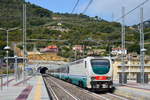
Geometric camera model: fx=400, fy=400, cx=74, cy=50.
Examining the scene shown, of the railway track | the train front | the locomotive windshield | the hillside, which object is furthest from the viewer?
the hillside

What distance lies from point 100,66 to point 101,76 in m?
0.88

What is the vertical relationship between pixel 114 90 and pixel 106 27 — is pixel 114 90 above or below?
below

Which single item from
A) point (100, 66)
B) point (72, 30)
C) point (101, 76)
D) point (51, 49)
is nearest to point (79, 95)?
point (101, 76)

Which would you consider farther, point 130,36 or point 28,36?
point 28,36

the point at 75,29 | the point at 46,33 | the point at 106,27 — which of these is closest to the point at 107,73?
the point at 106,27

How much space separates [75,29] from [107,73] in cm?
5804

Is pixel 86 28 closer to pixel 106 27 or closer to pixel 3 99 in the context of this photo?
pixel 106 27

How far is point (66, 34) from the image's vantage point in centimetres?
9469

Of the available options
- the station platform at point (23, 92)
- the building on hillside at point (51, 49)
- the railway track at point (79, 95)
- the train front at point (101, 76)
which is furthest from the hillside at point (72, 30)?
the train front at point (101, 76)

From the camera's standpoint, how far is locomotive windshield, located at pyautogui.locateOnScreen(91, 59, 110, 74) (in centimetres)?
3416

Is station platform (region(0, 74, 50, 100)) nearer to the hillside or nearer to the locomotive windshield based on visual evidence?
the locomotive windshield

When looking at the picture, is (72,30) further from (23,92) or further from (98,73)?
(23,92)

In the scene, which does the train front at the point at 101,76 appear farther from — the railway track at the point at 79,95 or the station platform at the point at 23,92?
the station platform at the point at 23,92

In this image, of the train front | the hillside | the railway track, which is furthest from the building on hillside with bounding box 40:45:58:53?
the train front
